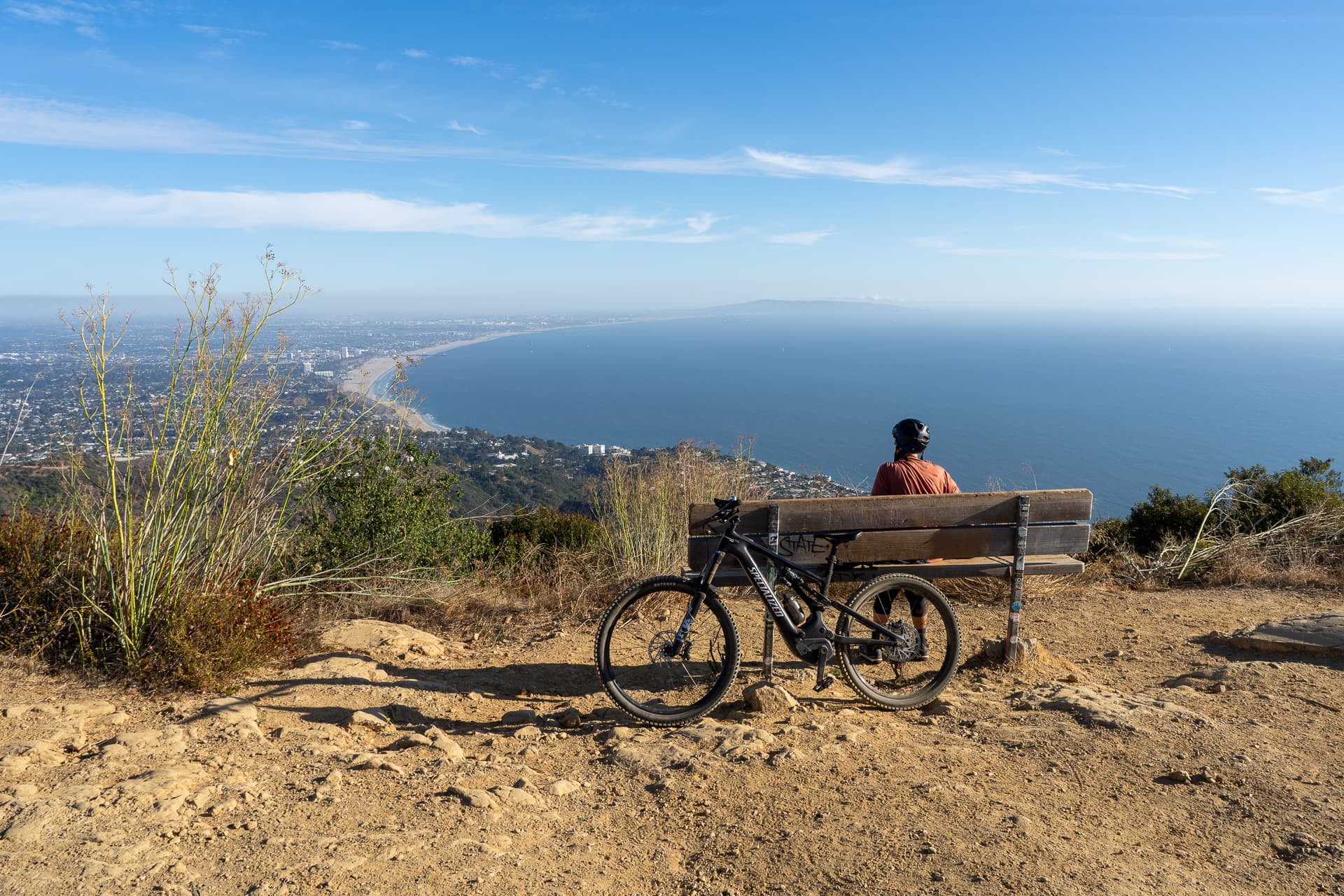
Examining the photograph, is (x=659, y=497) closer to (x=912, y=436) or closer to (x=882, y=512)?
(x=912, y=436)

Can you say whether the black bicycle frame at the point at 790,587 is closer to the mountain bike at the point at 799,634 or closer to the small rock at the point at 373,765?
the mountain bike at the point at 799,634

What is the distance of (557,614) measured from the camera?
6215mm

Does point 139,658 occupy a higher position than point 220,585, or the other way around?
point 220,585

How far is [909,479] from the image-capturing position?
4898 millimetres

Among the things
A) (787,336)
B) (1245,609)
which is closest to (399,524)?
(1245,609)

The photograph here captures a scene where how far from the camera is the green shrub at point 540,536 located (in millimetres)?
7629

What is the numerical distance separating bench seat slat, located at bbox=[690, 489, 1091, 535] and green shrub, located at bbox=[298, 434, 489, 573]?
308 cm

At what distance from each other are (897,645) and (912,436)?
A: 4.36 feet

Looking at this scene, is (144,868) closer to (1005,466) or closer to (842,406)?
(1005,466)

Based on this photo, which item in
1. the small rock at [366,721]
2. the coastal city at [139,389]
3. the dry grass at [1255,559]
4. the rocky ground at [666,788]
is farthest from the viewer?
the dry grass at [1255,559]

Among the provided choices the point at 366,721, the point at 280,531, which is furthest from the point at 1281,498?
the point at 280,531

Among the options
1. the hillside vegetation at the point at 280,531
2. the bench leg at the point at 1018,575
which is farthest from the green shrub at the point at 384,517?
the bench leg at the point at 1018,575

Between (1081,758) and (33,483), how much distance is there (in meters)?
7.00

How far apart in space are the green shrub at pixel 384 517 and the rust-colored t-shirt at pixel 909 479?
142 inches
